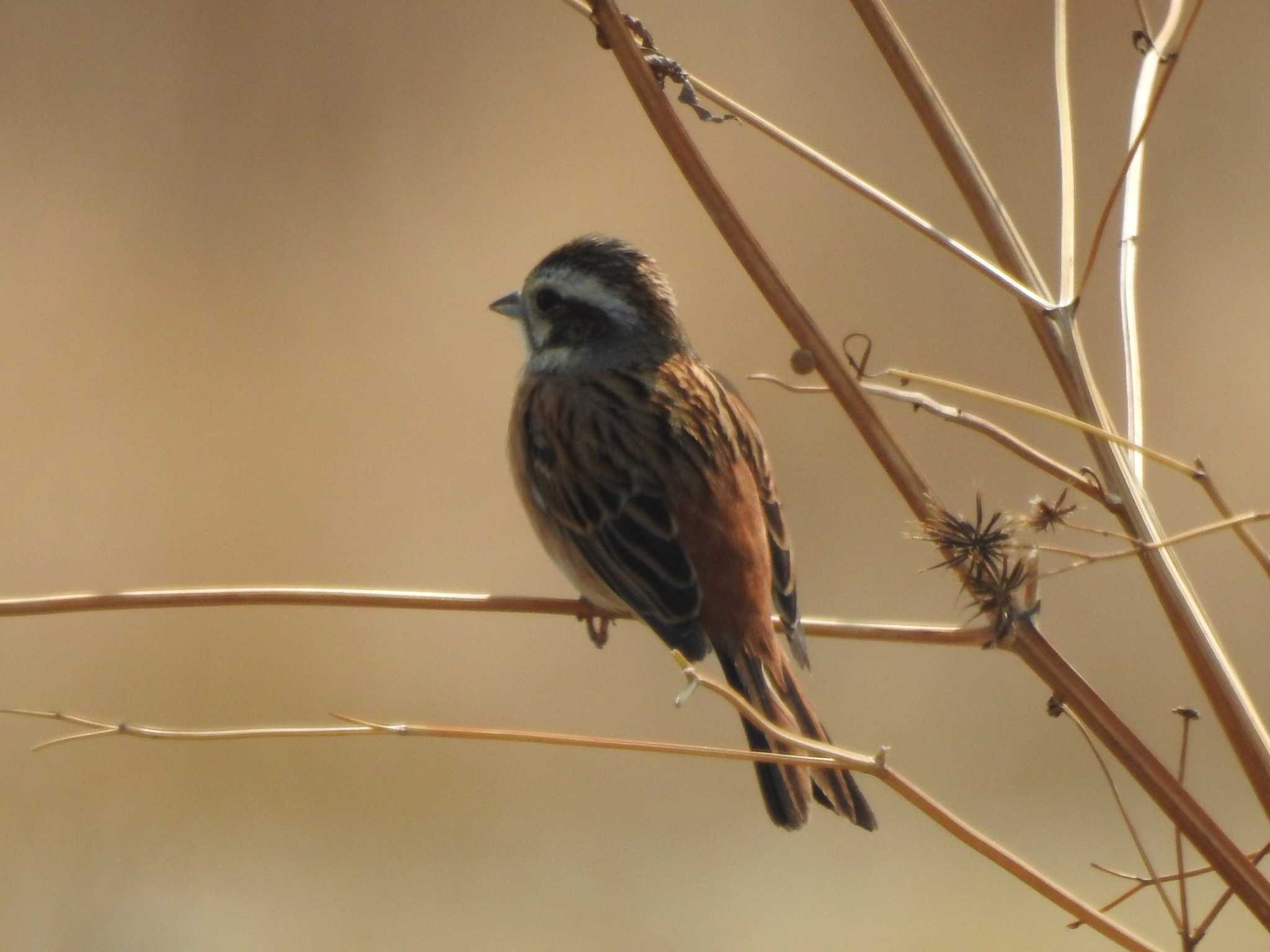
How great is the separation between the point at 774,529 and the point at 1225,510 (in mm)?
1929

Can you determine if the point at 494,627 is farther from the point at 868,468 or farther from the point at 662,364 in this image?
the point at 662,364

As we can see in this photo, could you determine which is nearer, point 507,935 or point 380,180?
point 507,935

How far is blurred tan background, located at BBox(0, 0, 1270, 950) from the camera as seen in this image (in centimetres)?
790

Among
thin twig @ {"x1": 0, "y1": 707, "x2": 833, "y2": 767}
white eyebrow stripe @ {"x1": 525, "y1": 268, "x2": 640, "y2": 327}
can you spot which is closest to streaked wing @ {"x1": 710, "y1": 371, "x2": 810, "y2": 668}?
white eyebrow stripe @ {"x1": 525, "y1": 268, "x2": 640, "y2": 327}

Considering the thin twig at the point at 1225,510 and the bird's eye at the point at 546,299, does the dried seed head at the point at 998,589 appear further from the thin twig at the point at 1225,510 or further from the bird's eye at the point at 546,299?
the bird's eye at the point at 546,299

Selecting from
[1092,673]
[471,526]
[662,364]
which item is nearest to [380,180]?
[471,526]

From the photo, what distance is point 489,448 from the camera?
31.8ft

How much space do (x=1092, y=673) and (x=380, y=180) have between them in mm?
4984

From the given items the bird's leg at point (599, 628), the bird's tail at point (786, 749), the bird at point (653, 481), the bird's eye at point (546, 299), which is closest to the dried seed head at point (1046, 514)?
the bird's tail at point (786, 749)

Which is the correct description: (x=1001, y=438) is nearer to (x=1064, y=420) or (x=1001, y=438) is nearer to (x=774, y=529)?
(x=1064, y=420)

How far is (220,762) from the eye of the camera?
328 inches

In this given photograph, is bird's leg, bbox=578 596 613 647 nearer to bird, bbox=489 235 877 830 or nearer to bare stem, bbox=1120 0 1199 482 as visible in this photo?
bird, bbox=489 235 877 830

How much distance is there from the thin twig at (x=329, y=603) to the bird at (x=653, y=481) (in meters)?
0.80

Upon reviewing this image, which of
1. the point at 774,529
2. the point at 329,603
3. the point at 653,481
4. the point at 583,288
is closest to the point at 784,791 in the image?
the point at 774,529
